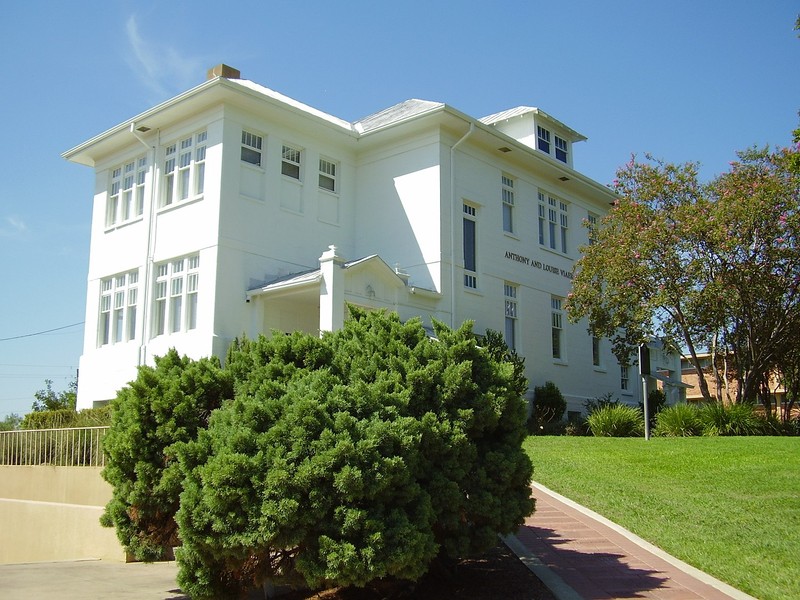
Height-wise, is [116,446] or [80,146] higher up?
[80,146]

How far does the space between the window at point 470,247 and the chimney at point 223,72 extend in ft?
25.1

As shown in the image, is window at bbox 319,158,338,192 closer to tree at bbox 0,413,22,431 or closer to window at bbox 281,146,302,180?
window at bbox 281,146,302,180

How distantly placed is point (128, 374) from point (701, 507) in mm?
15463

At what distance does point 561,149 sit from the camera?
27.9 metres

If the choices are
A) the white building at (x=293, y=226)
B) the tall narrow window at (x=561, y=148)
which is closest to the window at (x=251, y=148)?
the white building at (x=293, y=226)

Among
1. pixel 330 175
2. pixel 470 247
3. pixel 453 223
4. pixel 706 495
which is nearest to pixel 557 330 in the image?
pixel 470 247

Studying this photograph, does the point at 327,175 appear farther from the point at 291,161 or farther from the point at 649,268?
the point at 649,268

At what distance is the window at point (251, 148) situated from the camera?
67.3ft

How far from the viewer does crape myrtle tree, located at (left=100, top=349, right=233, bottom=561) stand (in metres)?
7.36

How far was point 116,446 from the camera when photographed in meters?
7.59

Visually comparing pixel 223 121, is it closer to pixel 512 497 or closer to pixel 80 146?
pixel 80 146

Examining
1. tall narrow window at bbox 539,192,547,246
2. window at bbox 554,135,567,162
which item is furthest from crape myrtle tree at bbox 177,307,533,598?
window at bbox 554,135,567,162

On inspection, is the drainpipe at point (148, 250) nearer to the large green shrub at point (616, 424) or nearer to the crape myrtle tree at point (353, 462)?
the large green shrub at point (616, 424)

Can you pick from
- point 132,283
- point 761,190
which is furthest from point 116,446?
point 761,190
